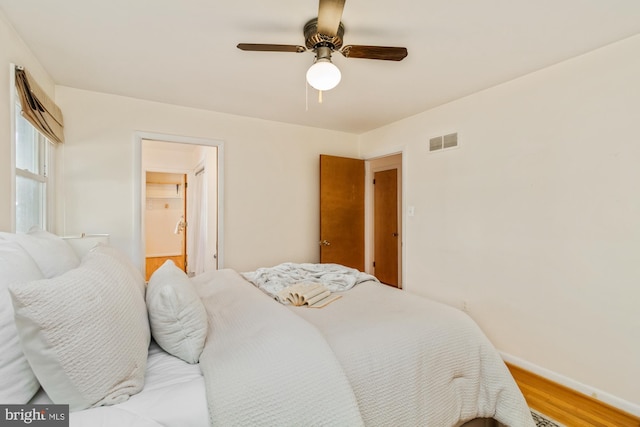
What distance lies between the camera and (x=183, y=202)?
19.1ft

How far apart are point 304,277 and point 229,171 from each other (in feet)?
5.54

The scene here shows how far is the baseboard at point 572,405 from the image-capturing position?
178 centimetres

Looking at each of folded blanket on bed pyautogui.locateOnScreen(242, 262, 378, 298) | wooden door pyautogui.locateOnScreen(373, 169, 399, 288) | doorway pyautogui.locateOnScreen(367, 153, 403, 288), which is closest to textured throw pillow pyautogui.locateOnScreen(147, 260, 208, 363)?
folded blanket on bed pyautogui.locateOnScreen(242, 262, 378, 298)

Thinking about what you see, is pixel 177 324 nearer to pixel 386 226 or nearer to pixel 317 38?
pixel 317 38

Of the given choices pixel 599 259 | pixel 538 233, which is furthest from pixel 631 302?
pixel 538 233

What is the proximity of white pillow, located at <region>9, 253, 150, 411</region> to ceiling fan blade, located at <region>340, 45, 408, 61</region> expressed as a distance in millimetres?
1658

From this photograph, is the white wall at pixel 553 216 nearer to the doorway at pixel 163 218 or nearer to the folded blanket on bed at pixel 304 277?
the folded blanket on bed at pixel 304 277

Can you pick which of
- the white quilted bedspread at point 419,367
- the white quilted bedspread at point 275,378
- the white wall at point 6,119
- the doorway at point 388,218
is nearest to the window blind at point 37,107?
the white wall at point 6,119

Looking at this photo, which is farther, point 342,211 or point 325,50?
point 342,211

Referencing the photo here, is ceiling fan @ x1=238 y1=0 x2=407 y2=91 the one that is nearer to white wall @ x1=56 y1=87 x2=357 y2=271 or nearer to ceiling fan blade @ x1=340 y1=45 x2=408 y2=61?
ceiling fan blade @ x1=340 y1=45 x2=408 y2=61

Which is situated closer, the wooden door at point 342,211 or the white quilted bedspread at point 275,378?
the white quilted bedspread at point 275,378

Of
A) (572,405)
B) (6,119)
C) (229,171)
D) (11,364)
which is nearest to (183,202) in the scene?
(229,171)

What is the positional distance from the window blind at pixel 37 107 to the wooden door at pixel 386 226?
169 inches

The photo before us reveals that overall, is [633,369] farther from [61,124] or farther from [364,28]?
[61,124]
